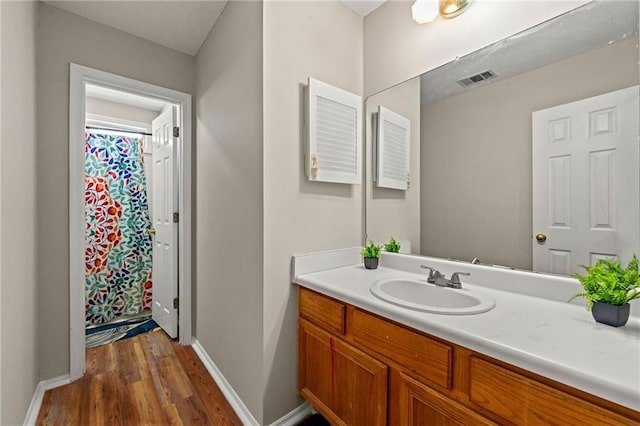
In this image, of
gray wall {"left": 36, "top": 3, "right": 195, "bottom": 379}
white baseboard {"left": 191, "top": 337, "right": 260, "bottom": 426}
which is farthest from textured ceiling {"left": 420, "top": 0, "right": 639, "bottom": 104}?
gray wall {"left": 36, "top": 3, "right": 195, "bottom": 379}

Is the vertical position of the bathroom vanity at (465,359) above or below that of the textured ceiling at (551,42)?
below

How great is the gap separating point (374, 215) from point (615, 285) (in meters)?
1.14

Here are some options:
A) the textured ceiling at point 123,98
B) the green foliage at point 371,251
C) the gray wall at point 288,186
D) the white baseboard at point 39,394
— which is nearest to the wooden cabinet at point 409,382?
the gray wall at point 288,186

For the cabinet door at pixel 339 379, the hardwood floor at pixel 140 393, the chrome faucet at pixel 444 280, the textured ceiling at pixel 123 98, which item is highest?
the textured ceiling at pixel 123 98

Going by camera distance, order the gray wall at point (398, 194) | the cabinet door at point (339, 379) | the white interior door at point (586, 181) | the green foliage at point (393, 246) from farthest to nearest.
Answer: the green foliage at point (393, 246) < the gray wall at point (398, 194) < the cabinet door at point (339, 379) < the white interior door at point (586, 181)

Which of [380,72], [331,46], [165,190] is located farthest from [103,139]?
[380,72]

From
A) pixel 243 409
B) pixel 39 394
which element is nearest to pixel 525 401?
pixel 243 409

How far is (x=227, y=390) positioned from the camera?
1794mm

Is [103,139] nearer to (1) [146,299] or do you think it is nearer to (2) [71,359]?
(1) [146,299]

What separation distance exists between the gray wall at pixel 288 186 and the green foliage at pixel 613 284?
1.12m

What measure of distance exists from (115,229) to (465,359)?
338cm

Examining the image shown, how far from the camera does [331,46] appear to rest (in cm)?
171

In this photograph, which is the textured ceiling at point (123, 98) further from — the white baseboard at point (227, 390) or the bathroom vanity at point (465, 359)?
the bathroom vanity at point (465, 359)

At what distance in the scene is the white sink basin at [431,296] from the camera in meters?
0.99
